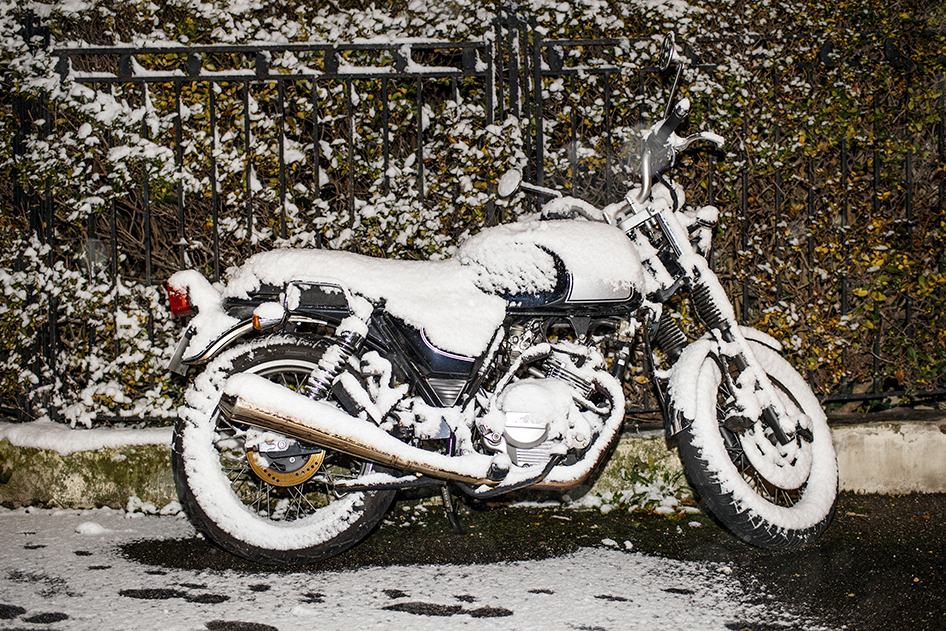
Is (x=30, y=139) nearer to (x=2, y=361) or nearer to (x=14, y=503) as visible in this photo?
(x=2, y=361)

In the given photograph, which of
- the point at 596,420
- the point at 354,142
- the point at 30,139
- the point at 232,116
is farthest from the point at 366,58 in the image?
the point at 596,420

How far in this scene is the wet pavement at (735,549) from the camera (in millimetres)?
2561

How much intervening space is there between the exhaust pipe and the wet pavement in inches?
20.7

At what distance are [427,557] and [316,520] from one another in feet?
1.69

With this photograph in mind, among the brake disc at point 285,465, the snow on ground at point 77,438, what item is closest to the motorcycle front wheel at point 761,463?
the brake disc at point 285,465

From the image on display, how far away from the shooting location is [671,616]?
2389 mm

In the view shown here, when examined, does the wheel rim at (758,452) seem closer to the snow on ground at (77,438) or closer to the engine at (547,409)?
the engine at (547,409)

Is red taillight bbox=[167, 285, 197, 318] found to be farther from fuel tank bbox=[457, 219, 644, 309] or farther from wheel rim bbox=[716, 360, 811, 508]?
wheel rim bbox=[716, 360, 811, 508]

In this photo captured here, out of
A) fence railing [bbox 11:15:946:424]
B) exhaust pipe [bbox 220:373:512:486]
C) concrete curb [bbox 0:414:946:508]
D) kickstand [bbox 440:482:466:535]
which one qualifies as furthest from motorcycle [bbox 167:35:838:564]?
fence railing [bbox 11:15:946:424]

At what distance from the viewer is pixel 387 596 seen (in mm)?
2551

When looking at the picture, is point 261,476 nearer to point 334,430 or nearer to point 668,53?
point 334,430

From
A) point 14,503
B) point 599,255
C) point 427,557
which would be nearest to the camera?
point 599,255

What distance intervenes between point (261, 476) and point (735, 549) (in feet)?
6.69

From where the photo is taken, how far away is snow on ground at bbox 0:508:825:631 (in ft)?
7.65
